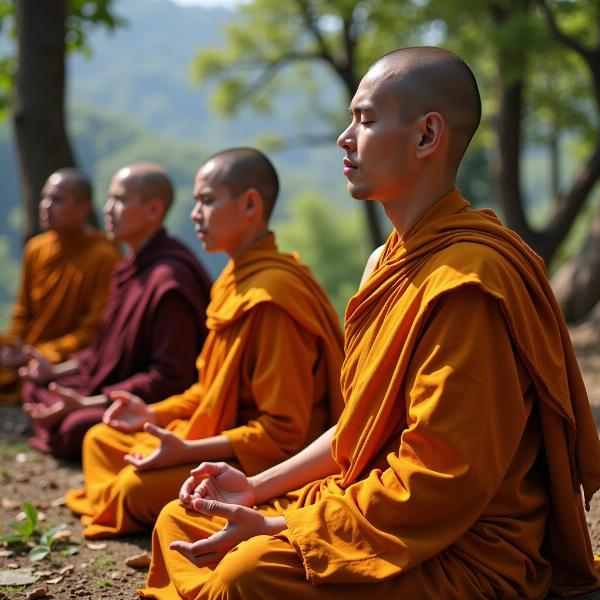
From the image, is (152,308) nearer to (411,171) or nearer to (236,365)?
(236,365)

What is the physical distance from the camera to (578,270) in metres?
11.1

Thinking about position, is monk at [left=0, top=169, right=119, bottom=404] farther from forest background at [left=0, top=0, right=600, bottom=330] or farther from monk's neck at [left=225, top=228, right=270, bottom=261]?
monk's neck at [left=225, top=228, right=270, bottom=261]

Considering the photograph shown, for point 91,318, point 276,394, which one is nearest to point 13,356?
point 91,318

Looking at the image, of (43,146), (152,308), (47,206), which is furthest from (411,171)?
(43,146)

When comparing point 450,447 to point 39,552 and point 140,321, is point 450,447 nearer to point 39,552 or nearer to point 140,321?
point 39,552

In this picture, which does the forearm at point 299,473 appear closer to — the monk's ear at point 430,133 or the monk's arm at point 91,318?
the monk's ear at point 430,133

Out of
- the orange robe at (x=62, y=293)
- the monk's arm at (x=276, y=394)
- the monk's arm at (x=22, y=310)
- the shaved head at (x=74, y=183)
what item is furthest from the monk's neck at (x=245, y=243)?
the monk's arm at (x=22, y=310)

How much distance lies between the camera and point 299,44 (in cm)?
1988

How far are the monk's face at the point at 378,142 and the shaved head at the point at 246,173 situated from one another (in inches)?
62.0

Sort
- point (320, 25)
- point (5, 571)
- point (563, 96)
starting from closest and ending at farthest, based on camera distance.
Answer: point (5, 571) → point (320, 25) → point (563, 96)

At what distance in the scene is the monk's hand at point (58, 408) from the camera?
5672mm

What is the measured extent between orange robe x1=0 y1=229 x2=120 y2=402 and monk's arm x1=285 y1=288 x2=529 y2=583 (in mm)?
4756

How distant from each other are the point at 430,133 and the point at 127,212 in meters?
3.30

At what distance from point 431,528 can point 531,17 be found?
10581mm
